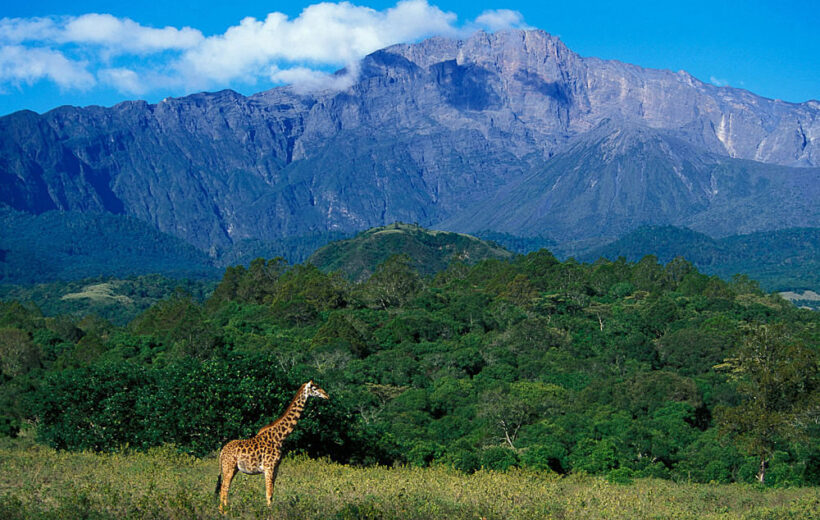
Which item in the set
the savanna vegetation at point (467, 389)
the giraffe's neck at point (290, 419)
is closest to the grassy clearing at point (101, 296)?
the savanna vegetation at point (467, 389)

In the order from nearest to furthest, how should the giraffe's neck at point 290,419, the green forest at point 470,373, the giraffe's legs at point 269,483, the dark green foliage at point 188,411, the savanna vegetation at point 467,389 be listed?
the giraffe's legs at point 269,483, the giraffe's neck at point 290,419, the savanna vegetation at point 467,389, the dark green foliage at point 188,411, the green forest at point 470,373

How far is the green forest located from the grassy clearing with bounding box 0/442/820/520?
6.27m

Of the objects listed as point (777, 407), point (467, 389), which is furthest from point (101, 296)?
point (777, 407)

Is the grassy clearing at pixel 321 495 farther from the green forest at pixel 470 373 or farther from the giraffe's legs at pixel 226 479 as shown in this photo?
the green forest at pixel 470 373

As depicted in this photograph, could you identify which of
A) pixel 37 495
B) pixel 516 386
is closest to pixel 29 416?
pixel 516 386

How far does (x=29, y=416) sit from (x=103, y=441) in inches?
858

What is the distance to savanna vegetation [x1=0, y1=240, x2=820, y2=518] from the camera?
2234cm

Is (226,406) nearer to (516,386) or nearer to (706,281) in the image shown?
(516,386)

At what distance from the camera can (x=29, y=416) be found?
161ft

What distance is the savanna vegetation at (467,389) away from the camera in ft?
73.3

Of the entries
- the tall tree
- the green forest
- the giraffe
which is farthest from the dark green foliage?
the tall tree

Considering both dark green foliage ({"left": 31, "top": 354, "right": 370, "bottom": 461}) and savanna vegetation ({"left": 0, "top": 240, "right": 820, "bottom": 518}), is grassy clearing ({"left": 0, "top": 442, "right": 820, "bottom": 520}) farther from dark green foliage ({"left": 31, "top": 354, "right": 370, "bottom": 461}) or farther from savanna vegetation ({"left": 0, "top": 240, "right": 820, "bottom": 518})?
dark green foliage ({"left": 31, "top": 354, "right": 370, "bottom": 461})

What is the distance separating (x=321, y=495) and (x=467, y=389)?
40.2 meters

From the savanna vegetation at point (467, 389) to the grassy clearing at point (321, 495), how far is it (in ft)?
0.43
